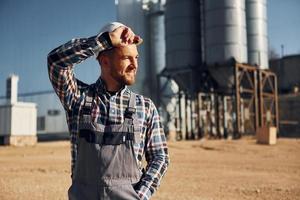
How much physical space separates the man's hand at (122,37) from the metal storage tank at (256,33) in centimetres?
2592

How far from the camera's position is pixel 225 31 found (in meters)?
24.0

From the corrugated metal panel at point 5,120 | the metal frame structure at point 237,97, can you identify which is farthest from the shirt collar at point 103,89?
the corrugated metal panel at point 5,120

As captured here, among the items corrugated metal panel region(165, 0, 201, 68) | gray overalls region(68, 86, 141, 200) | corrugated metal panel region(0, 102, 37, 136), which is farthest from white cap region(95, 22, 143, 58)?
corrugated metal panel region(0, 102, 37, 136)

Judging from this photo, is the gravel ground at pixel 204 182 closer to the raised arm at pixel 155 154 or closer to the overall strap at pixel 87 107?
the raised arm at pixel 155 154

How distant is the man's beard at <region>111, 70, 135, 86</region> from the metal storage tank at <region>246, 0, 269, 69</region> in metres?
25.9

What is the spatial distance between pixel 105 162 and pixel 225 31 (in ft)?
75.9

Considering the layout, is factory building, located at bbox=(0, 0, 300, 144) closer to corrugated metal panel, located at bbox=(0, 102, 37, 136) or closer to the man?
corrugated metal panel, located at bbox=(0, 102, 37, 136)

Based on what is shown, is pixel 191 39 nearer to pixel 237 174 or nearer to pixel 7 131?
pixel 7 131

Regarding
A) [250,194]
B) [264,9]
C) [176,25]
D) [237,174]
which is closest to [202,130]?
→ [176,25]

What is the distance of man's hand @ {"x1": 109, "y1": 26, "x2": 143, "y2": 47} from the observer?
6.01 ft

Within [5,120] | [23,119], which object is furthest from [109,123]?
[23,119]

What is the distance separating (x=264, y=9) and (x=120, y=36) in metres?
28.6

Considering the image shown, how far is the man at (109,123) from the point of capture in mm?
1737

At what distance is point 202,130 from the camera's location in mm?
26484
